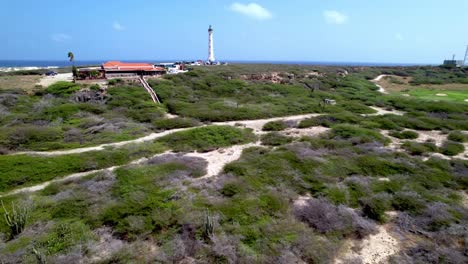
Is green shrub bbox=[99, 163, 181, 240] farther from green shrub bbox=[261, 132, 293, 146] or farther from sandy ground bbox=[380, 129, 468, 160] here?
sandy ground bbox=[380, 129, 468, 160]

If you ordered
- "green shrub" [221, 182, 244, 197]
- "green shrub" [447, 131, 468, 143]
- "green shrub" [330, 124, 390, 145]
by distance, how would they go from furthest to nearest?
"green shrub" [447, 131, 468, 143] < "green shrub" [330, 124, 390, 145] < "green shrub" [221, 182, 244, 197]

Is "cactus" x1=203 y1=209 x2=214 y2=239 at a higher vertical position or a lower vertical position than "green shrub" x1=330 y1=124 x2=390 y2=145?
lower

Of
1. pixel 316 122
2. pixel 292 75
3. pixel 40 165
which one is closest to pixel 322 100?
pixel 316 122

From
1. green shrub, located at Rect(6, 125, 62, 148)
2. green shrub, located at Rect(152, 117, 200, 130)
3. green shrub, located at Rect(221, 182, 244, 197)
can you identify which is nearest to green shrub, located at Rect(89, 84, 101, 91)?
green shrub, located at Rect(6, 125, 62, 148)

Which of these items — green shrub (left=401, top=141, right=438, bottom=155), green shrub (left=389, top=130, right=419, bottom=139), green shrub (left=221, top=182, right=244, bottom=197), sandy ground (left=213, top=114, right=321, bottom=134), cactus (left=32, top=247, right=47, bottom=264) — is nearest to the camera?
cactus (left=32, top=247, right=47, bottom=264)

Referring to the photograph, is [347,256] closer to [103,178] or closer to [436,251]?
[436,251]

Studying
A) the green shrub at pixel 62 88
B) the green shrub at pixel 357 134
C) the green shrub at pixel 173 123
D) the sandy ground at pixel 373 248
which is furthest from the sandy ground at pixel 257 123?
the green shrub at pixel 62 88

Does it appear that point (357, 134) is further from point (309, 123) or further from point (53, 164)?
point (53, 164)

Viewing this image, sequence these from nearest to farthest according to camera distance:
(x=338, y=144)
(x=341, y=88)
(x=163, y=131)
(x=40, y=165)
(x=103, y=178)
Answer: (x=103, y=178) → (x=40, y=165) → (x=338, y=144) → (x=163, y=131) → (x=341, y=88)
